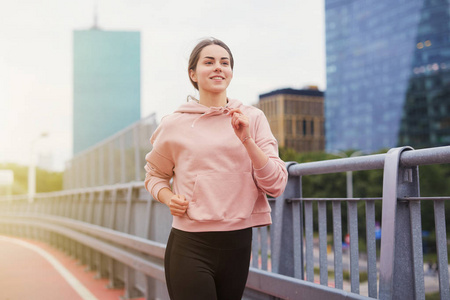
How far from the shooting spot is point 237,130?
2494 mm

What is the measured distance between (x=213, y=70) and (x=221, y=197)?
0.59 m

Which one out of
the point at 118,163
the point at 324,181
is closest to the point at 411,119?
the point at 324,181

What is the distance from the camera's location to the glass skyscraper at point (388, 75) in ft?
377

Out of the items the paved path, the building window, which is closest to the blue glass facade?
the building window

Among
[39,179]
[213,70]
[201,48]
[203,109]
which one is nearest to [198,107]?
[203,109]

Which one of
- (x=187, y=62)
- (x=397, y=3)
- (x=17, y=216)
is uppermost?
(x=397, y=3)

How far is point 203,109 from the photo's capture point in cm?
278

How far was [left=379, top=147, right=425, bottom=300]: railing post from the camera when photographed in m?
2.94

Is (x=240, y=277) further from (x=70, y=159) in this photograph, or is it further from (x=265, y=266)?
(x=70, y=159)

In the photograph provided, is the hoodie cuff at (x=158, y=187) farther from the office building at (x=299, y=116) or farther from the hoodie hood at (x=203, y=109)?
the office building at (x=299, y=116)

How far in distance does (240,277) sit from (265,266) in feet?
5.34

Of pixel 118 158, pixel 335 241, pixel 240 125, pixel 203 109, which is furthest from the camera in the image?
pixel 118 158

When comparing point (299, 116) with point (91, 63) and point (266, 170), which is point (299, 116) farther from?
point (266, 170)

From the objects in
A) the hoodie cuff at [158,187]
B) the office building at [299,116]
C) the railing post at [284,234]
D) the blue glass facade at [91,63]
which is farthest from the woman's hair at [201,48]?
the blue glass facade at [91,63]
